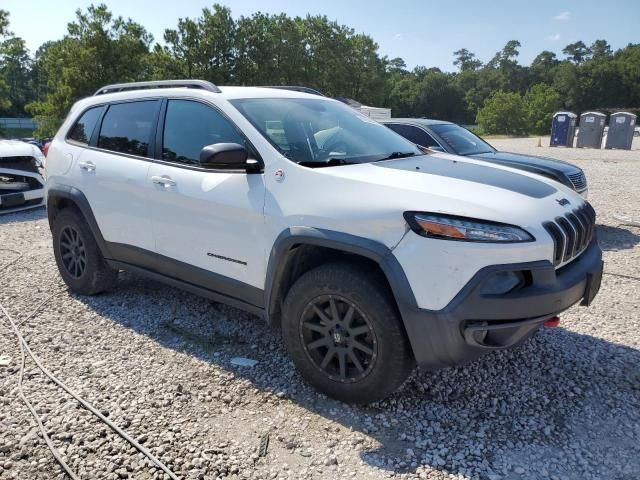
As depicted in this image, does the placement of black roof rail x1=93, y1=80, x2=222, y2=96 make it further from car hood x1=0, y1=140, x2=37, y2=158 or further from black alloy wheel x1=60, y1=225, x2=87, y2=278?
car hood x1=0, y1=140, x2=37, y2=158

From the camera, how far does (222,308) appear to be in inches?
177

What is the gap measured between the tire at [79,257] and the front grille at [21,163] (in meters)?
5.07

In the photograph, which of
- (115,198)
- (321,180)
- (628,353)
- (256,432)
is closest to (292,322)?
(256,432)

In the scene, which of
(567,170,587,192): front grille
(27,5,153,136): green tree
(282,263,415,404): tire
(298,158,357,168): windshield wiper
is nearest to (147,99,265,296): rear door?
(298,158,357,168): windshield wiper

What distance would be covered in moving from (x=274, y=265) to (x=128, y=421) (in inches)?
47.3

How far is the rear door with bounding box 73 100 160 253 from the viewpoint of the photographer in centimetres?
390

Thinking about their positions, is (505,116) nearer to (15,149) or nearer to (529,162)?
(529,162)

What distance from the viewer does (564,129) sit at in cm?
2770

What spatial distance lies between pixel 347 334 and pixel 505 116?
4989 cm

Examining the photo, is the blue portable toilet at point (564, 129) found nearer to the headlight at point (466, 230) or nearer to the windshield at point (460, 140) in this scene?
the windshield at point (460, 140)

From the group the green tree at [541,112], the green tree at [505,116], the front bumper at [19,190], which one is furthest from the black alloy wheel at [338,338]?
the green tree at [541,112]

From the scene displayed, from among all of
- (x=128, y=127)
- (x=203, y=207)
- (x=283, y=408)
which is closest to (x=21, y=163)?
(x=128, y=127)

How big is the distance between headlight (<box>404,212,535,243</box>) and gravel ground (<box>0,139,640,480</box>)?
110 cm

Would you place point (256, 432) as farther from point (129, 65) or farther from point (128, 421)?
point (129, 65)
